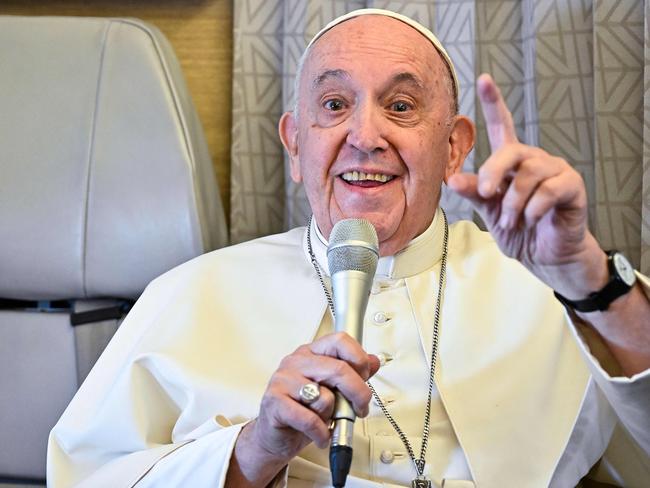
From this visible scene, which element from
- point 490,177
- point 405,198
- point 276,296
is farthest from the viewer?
point 276,296

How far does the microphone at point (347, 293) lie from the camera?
113 cm

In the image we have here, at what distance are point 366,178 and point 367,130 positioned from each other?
98mm

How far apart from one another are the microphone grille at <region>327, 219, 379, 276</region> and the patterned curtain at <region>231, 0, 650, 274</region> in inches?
37.1

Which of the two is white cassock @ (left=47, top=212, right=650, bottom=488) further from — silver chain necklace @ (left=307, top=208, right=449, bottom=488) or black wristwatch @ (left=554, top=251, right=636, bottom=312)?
black wristwatch @ (left=554, top=251, right=636, bottom=312)

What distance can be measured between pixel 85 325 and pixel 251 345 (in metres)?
0.47

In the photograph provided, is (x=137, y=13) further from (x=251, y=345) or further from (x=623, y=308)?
(x=623, y=308)

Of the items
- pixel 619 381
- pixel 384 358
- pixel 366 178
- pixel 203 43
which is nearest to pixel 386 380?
pixel 384 358

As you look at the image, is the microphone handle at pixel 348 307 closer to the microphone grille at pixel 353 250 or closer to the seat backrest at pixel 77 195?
the microphone grille at pixel 353 250

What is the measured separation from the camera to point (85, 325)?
206cm

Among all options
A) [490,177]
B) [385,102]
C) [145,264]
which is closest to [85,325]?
[145,264]

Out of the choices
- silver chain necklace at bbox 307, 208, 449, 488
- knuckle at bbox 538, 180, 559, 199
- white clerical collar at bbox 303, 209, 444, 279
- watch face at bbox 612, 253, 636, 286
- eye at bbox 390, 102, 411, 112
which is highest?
eye at bbox 390, 102, 411, 112

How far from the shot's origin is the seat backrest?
203 centimetres

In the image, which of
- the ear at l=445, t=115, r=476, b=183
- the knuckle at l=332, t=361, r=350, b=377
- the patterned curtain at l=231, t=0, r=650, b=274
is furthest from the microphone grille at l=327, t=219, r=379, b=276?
the patterned curtain at l=231, t=0, r=650, b=274

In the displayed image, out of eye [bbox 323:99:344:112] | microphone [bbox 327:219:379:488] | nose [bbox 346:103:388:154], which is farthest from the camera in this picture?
eye [bbox 323:99:344:112]
